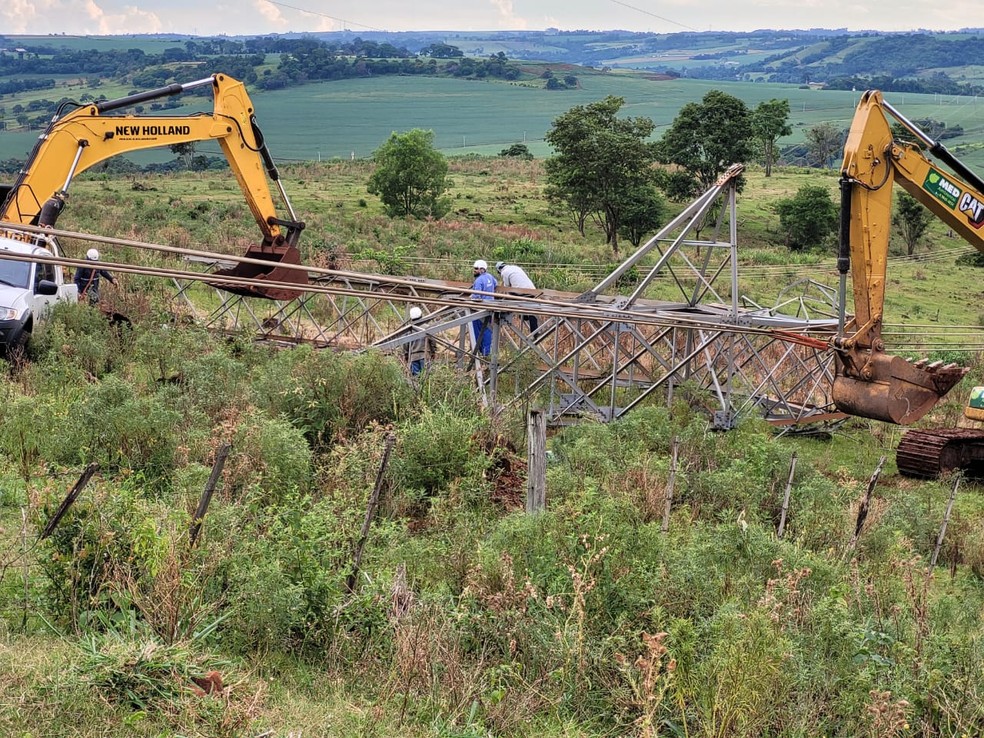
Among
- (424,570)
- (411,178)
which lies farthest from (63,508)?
(411,178)

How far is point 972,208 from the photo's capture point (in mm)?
13359

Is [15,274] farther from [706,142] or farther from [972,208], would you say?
[706,142]

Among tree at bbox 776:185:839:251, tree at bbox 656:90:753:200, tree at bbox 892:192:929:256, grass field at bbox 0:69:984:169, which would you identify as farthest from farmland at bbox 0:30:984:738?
grass field at bbox 0:69:984:169

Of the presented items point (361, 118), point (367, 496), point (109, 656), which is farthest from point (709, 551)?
point (361, 118)

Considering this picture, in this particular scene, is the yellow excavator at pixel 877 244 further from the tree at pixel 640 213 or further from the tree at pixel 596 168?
the tree at pixel 640 213

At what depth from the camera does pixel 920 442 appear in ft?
51.9

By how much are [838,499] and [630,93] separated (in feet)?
612

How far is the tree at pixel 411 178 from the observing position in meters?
45.8

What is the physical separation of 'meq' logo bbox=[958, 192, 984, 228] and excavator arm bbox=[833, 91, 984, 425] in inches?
16.4

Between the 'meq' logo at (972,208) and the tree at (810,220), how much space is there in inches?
1323

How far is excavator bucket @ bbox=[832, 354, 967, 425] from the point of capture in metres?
12.5

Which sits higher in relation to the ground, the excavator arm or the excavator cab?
the excavator arm

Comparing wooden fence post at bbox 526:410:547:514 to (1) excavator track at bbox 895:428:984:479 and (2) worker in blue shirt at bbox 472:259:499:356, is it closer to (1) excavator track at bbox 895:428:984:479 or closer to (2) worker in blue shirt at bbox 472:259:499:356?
(2) worker in blue shirt at bbox 472:259:499:356

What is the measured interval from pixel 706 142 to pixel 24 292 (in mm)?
44001
